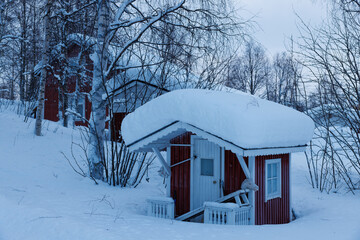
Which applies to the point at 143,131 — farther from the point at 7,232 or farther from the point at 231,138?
the point at 7,232

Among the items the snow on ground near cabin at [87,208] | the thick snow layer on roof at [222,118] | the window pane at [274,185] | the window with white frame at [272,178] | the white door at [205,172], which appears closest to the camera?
the snow on ground near cabin at [87,208]

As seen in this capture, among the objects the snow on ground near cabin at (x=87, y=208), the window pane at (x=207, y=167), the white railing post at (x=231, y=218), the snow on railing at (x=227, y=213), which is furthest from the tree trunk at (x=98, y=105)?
the white railing post at (x=231, y=218)

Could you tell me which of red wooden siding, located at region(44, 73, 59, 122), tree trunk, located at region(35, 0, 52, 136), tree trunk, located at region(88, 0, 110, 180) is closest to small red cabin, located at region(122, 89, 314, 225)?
tree trunk, located at region(88, 0, 110, 180)

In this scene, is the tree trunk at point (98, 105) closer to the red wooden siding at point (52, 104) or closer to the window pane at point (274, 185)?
the window pane at point (274, 185)

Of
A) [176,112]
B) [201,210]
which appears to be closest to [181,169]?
[201,210]

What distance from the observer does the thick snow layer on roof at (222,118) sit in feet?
23.7

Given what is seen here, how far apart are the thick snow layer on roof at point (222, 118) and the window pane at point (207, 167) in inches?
58.0

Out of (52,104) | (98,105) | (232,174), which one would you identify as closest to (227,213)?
(232,174)

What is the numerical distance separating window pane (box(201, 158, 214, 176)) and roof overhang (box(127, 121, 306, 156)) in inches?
36.2

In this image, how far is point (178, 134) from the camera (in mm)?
9023

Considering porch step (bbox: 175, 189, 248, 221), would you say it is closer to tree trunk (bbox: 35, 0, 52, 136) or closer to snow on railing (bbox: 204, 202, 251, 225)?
snow on railing (bbox: 204, 202, 251, 225)

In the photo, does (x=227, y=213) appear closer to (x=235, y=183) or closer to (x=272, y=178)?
(x=235, y=183)

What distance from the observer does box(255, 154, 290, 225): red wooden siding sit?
830cm

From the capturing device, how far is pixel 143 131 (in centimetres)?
852
